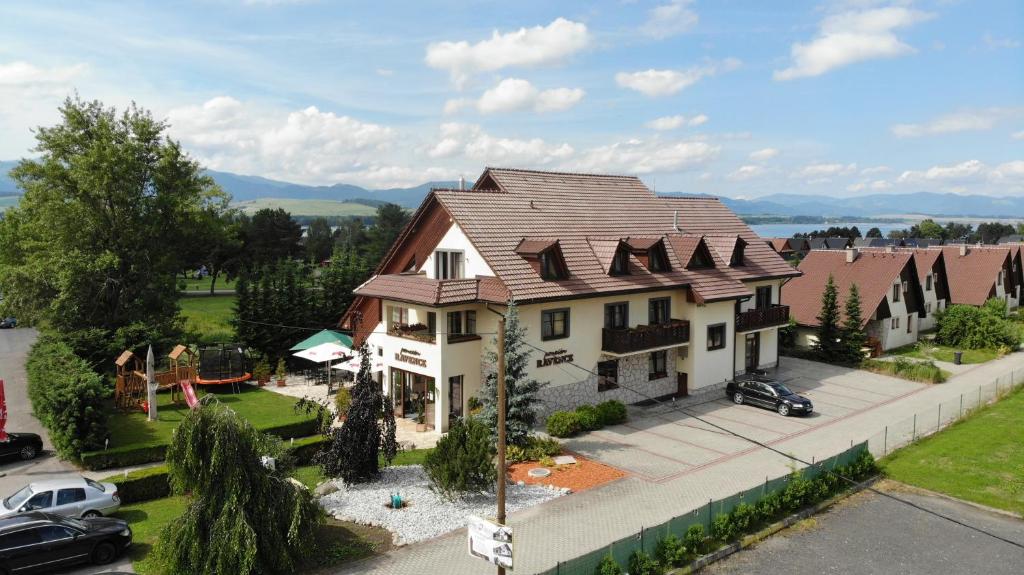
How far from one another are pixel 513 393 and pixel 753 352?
66.9 feet

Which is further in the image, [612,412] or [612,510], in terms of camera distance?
[612,412]

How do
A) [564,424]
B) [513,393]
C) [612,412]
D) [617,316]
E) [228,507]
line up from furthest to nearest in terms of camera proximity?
1. [617,316]
2. [612,412]
3. [564,424]
4. [513,393]
5. [228,507]

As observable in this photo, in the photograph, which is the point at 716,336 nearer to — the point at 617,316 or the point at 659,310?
the point at 659,310

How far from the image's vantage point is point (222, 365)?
122ft

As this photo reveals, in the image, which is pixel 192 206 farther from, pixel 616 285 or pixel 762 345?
pixel 762 345

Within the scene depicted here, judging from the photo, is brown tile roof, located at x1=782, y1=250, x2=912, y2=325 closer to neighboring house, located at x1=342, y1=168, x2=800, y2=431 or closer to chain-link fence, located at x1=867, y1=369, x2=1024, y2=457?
chain-link fence, located at x1=867, y1=369, x2=1024, y2=457

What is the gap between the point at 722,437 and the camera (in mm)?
28688

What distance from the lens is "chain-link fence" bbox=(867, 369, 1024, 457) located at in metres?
28.4

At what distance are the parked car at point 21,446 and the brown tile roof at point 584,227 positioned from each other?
60.5 feet

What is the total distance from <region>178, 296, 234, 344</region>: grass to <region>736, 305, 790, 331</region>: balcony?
104 ft

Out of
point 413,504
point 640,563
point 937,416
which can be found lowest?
point 937,416

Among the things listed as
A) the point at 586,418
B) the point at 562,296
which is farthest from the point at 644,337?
the point at 586,418

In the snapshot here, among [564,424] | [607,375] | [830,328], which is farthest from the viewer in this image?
[830,328]

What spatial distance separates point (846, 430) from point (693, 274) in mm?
10114
